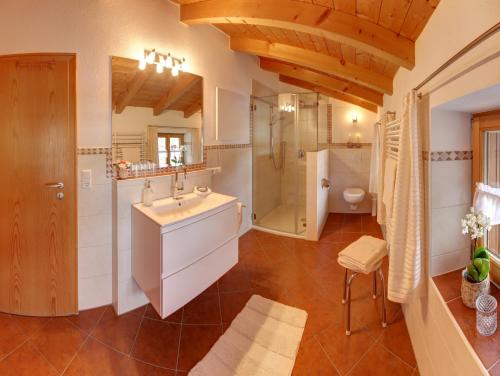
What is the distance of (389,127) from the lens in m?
2.67

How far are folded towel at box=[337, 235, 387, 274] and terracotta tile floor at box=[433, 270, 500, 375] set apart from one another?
1.54 ft

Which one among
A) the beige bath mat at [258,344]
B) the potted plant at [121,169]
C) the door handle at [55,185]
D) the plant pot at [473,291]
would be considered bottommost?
the beige bath mat at [258,344]

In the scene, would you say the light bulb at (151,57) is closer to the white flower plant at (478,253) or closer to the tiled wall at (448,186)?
the tiled wall at (448,186)

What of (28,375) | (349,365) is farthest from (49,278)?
(349,365)

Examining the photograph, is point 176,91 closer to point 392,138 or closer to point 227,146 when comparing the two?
point 227,146

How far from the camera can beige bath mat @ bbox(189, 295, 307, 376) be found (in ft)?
5.52

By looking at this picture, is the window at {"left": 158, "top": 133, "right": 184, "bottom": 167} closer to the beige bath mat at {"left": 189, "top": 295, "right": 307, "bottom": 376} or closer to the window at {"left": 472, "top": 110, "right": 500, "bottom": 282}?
the beige bath mat at {"left": 189, "top": 295, "right": 307, "bottom": 376}

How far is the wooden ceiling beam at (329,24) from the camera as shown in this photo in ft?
6.04

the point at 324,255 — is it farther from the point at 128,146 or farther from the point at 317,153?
the point at 128,146

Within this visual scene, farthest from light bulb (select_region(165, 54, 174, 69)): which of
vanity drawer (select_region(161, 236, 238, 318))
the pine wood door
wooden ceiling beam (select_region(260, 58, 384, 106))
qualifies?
wooden ceiling beam (select_region(260, 58, 384, 106))

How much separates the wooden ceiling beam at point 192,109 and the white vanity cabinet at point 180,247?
2.96ft

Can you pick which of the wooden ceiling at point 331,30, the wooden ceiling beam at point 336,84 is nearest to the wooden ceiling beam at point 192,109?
the wooden ceiling at point 331,30

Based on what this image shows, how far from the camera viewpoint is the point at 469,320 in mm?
1170

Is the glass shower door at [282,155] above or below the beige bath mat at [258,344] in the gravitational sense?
above
